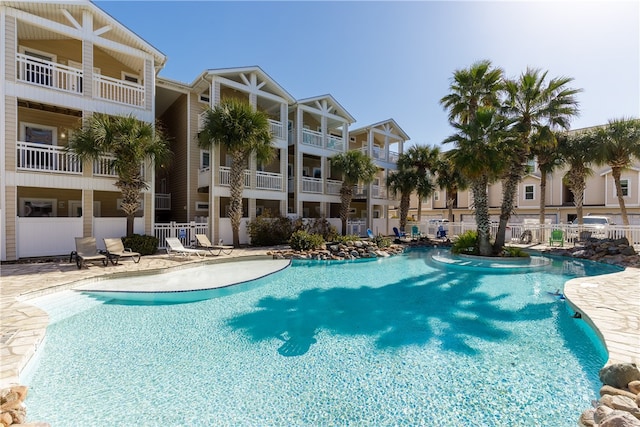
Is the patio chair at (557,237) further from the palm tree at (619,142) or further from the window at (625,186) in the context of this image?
the window at (625,186)

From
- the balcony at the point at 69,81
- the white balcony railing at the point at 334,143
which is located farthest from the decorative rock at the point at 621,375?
the white balcony railing at the point at 334,143

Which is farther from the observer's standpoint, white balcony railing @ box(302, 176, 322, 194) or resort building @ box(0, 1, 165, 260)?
white balcony railing @ box(302, 176, 322, 194)

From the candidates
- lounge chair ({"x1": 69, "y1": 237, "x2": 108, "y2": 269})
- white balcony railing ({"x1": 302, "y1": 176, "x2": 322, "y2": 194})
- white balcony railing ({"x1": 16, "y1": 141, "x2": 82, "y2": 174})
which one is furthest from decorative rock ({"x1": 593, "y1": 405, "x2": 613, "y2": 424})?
white balcony railing ({"x1": 302, "y1": 176, "x2": 322, "y2": 194})

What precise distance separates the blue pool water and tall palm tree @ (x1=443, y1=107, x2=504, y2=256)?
21.1ft

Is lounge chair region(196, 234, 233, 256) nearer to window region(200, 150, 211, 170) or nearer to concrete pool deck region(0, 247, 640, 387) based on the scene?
concrete pool deck region(0, 247, 640, 387)

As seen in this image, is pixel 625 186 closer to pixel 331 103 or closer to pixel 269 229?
pixel 331 103

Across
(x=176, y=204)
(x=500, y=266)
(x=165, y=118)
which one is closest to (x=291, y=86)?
(x=165, y=118)

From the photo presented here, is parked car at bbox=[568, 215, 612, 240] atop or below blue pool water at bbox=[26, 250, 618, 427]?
atop

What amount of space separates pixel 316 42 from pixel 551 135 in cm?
1266

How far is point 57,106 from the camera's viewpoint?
42.7ft

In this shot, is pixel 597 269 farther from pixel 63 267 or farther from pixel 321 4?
pixel 63 267

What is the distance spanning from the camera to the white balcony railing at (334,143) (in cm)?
2317

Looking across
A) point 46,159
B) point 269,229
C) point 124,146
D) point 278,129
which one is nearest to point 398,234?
point 269,229

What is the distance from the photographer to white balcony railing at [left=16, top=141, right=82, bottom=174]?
1209 cm
